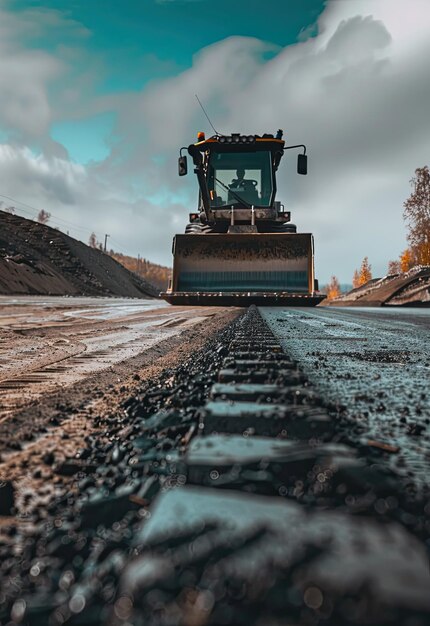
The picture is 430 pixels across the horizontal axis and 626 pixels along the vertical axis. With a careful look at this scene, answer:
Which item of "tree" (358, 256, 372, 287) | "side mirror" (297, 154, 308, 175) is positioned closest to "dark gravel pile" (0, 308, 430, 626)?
"side mirror" (297, 154, 308, 175)

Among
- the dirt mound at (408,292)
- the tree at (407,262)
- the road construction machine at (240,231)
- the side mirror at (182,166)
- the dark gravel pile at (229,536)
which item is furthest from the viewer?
the tree at (407,262)

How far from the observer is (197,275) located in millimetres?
10023

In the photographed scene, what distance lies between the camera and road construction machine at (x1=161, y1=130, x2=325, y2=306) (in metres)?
9.75

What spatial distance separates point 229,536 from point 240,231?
31.8 feet

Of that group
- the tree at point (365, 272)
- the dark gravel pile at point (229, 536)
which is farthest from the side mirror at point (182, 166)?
the tree at point (365, 272)

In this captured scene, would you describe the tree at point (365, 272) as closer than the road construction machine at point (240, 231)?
No

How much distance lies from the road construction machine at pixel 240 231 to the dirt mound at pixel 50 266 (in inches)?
640

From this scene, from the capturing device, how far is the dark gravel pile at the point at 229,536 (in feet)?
1.14

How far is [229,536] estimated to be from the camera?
0.42 metres

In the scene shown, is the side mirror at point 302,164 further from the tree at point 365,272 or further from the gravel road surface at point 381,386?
the tree at point 365,272

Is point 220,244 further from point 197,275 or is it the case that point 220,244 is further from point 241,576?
point 241,576

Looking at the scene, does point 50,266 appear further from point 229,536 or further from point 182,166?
point 229,536

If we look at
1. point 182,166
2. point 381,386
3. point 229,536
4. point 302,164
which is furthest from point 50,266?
point 229,536

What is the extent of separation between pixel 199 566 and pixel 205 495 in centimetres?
12
